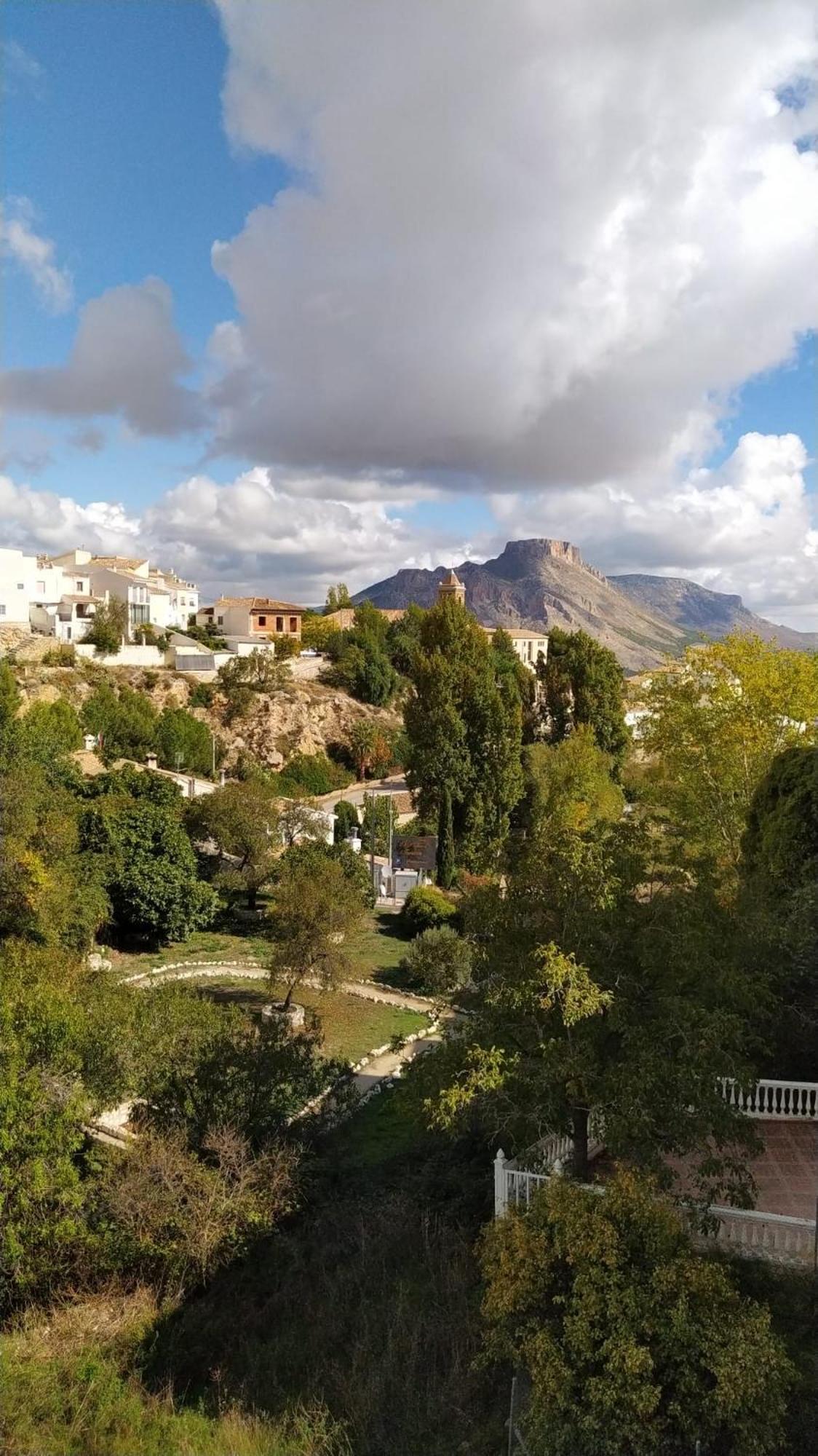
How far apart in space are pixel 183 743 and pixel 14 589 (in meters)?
17.3

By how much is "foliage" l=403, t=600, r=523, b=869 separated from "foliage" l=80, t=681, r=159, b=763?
15216 millimetres

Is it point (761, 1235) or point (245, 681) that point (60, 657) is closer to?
point (245, 681)

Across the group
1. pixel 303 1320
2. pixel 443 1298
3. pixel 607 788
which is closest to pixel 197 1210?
pixel 303 1320

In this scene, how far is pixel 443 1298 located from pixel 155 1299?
11.3 feet

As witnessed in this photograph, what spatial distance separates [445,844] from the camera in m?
30.4

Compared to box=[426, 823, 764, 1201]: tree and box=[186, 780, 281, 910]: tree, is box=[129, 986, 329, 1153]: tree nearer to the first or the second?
box=[426, 823, 764, 1201]: tree

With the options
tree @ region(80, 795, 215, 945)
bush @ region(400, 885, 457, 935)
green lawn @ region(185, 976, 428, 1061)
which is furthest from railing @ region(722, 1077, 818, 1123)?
tree @ region(80, 795, 215, 945)

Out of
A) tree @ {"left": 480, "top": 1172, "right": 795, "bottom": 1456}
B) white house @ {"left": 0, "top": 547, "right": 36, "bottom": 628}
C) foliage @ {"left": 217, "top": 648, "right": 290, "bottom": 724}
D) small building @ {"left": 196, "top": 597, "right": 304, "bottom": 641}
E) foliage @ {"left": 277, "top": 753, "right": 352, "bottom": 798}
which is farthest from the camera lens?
small building @ {"left": 196, "top": 597, "right": 304, "bottom": 641}

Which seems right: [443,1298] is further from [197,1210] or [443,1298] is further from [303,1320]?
[197,1210]

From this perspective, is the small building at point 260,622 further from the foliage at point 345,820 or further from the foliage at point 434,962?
the foliage at point 434,962

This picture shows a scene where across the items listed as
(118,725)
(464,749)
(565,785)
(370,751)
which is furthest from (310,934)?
(370,751)

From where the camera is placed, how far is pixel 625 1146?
745cm

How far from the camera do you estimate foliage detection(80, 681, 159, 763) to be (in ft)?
130

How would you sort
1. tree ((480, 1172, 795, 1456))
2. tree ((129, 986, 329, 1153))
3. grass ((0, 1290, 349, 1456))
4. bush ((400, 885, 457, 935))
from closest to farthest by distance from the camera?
tree ((480, 1172, 795, 1456)) → grass ((0, 1290, 349, 1456)) → tree ((129, 986, 329, 1153)) → bush ((400, 885, 457, 935))
